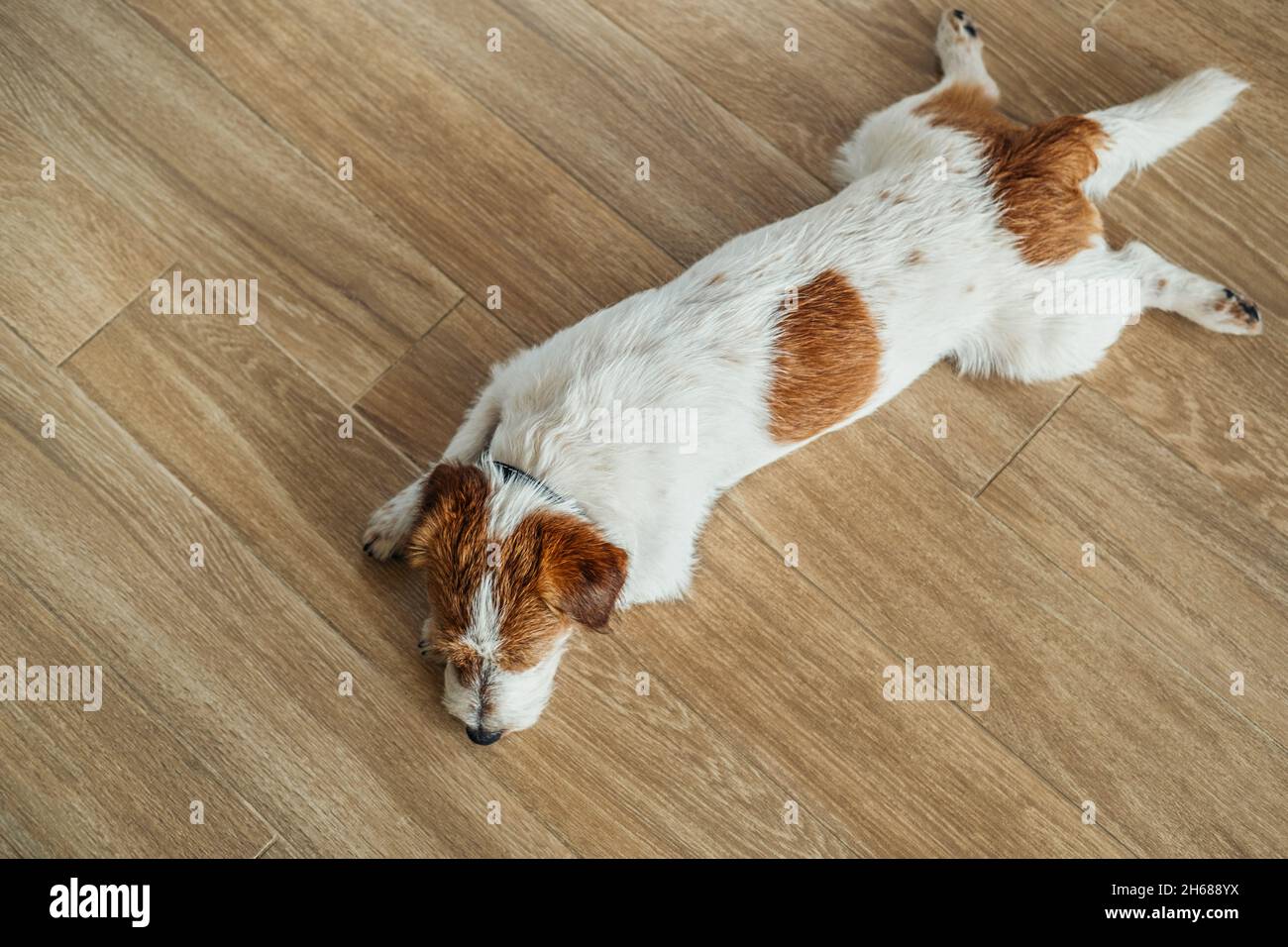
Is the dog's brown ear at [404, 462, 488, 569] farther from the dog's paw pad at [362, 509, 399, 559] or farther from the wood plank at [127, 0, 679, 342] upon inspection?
the wood plank at [127, 0, 679, 342]

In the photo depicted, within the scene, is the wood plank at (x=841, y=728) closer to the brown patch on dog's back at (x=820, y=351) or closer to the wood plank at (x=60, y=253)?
the brown patch on dog's back at (x=820, y=351)

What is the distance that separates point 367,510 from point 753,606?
92cm

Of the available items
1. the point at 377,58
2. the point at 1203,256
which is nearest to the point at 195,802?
the point at 377,58

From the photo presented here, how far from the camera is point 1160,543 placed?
2.39 metres

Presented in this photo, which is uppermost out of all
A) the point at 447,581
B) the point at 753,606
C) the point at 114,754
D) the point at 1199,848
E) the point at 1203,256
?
the point at 1203,256

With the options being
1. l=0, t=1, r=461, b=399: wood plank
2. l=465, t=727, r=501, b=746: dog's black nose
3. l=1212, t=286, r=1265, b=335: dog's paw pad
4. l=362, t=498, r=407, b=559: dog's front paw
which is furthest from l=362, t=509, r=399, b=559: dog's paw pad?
l=1212, t=286, r=1265, b=335: dog's paw pad

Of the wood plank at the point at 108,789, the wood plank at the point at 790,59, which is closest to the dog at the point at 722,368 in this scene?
the wood plank at the point at 790,59

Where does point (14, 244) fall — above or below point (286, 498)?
above

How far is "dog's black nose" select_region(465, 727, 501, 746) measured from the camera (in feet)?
6.71

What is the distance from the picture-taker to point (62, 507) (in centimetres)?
230

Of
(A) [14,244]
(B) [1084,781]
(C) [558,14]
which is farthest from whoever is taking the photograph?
(C) [558,14]

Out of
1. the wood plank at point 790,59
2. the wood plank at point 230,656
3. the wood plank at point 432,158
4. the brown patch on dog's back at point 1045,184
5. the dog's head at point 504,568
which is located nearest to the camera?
the dog's head at point 504,568

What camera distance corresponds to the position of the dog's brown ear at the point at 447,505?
181cm

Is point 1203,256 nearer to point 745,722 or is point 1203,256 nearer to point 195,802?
point 745,722
